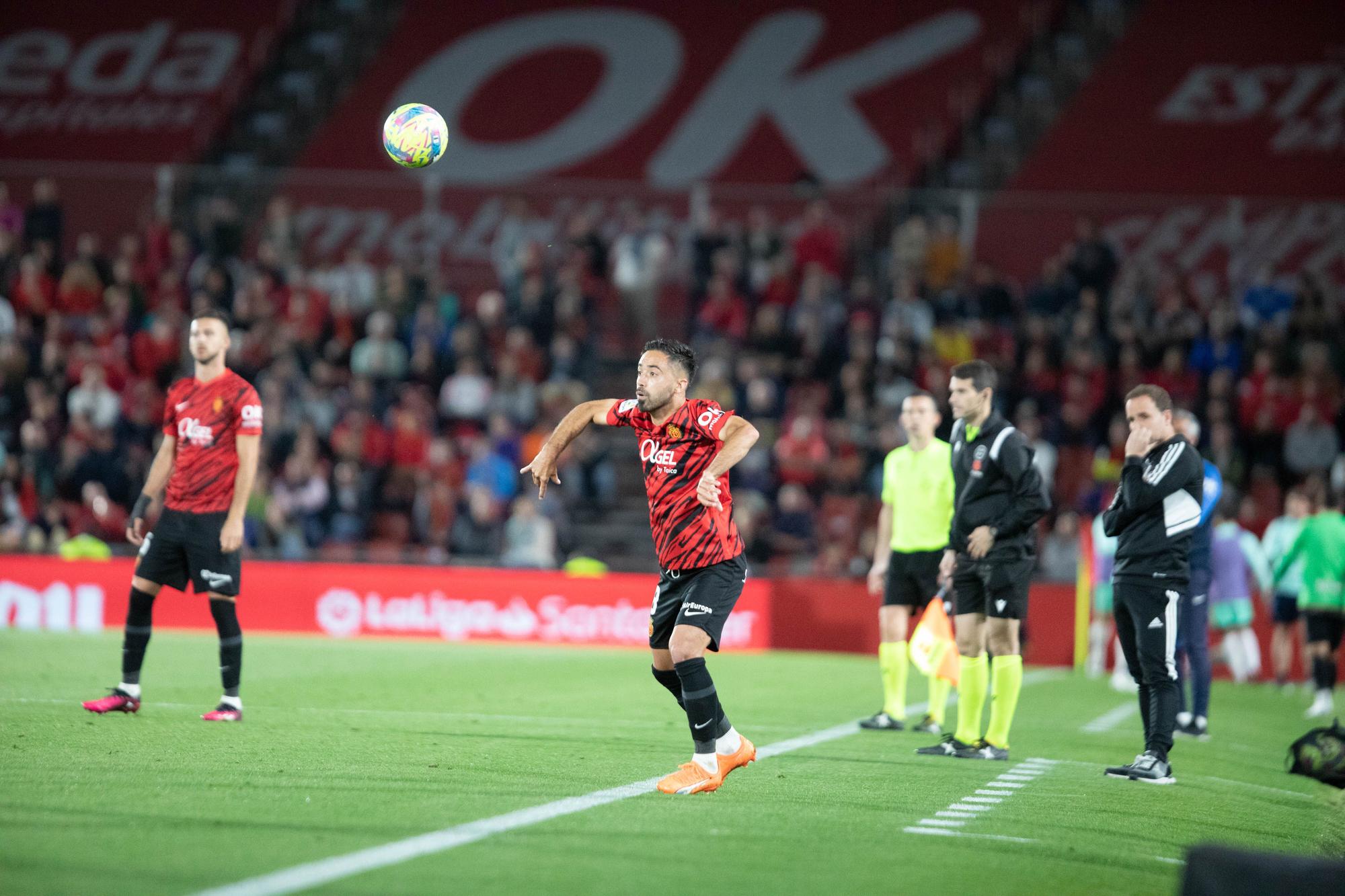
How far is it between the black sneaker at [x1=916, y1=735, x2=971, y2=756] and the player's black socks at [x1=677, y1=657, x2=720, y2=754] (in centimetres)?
234

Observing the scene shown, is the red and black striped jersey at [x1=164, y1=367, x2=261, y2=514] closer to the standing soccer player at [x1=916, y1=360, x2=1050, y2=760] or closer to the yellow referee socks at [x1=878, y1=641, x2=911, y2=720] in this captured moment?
the standing soccer player at [x1=916, y1=360, x2=1050, y2=760]

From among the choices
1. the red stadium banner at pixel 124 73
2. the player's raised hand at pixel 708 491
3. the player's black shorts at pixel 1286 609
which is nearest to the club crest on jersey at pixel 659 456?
the player's raised hand at pixel 708 491

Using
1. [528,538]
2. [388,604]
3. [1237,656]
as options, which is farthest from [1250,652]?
[388,604]

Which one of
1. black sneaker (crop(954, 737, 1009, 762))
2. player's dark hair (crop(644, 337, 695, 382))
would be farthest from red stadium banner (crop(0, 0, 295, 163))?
player's dark hair (crop(644, 337, 695, 382))

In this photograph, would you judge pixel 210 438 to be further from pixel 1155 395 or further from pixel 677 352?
pixel 1155 395

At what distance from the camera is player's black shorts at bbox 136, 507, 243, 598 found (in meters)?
9.95

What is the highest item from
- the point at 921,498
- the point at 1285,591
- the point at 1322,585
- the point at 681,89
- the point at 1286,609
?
the point at 681,89

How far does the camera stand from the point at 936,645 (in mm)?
11609

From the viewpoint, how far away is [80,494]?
68.3 ft

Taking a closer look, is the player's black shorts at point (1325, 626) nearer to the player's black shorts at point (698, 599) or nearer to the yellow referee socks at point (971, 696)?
the yellow referee socks at point (971, 696)

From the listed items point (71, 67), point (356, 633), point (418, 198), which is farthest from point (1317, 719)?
point (71, 67)

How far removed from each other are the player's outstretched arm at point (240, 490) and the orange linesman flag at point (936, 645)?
477 centimetres

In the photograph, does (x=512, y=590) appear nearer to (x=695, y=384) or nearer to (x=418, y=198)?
(x=695, y=384)

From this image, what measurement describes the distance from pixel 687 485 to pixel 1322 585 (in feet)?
30.9
